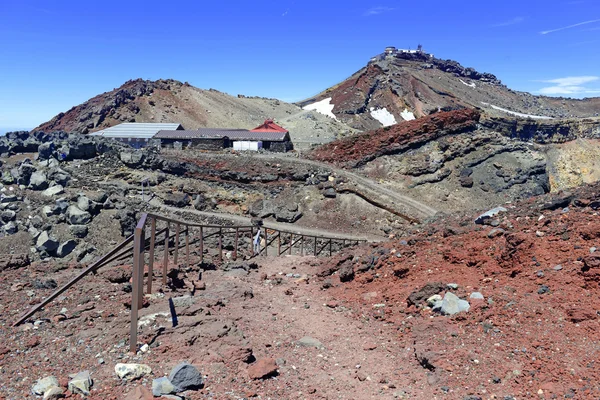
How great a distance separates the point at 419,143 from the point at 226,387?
32.4 m

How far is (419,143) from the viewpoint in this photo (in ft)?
115

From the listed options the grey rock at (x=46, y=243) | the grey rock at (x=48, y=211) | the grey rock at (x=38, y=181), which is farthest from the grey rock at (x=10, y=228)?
the grey rock at (x=38, y=181)

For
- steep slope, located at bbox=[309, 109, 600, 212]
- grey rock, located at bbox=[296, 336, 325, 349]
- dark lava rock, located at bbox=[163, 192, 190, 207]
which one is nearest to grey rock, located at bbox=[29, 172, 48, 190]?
dark lava rock, located at bbox=[163, 192, 190, 207]

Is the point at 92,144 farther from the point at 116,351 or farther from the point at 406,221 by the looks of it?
the point at 116,351

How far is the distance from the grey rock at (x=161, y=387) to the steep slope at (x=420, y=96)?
6403cm

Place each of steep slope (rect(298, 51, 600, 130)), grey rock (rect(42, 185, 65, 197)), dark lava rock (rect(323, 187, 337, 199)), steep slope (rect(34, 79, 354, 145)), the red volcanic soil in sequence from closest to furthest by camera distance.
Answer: grey rock (rect(42, 185, 65, 197))
dark lava rock (rect(323, 187, 337, 199))
the red volcanic soil
steep slope (rect(34, 79, 354, 145))
steep slope (rect(298, 51, 600, 130))

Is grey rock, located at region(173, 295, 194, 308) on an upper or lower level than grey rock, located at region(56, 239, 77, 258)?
upper

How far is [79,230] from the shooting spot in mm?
21375

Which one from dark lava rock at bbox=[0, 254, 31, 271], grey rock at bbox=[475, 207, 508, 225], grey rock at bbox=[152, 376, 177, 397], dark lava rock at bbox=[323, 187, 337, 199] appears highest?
grey rock at bbox=[475, 207, 508, 225]

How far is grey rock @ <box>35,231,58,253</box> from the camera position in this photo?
1972 centimetres

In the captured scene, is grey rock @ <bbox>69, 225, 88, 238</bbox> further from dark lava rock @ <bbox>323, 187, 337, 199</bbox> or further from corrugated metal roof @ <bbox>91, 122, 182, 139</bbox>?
corrugated metal roof @ <bbox>91, 122, 182, 139</bbox>

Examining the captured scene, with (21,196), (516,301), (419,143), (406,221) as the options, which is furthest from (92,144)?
(516,301)

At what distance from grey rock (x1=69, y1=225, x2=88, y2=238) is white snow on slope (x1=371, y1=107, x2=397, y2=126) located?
58.6 meters

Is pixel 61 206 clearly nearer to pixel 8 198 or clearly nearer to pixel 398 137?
pixel 8 198
